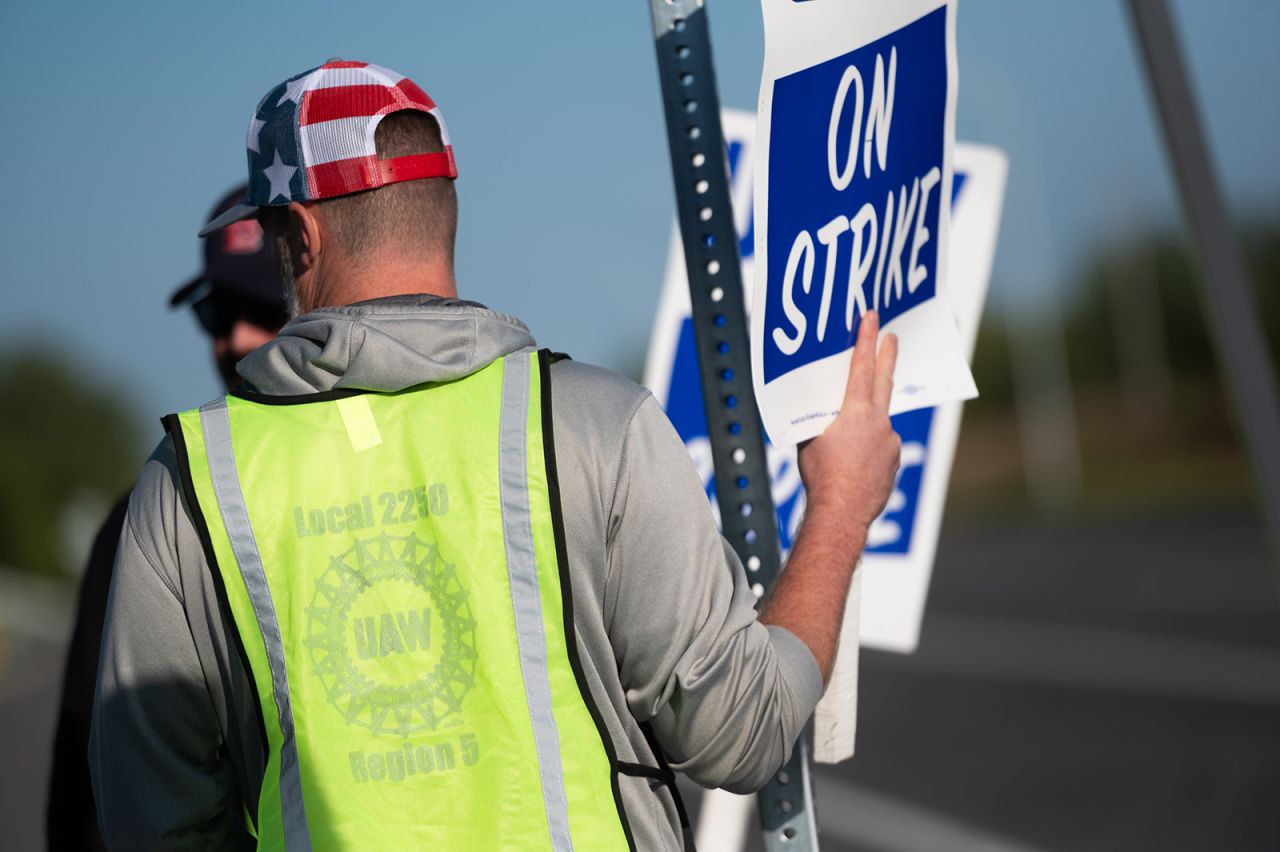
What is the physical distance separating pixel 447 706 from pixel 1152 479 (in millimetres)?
45433

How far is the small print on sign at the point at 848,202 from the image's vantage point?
1.76 metres

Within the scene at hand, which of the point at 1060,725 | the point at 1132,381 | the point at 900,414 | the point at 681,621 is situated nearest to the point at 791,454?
the point at 900,414

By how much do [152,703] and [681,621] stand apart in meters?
0.59

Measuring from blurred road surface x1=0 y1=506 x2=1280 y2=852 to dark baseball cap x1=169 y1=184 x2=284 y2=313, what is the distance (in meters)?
6.34

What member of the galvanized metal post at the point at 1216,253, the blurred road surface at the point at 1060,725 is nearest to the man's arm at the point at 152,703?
the galvanized metal post at the point at 1216,253

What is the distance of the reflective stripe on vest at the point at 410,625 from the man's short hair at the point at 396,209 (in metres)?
0.21

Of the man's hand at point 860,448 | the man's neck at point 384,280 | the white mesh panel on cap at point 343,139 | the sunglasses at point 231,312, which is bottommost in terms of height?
the man's hand at point 860,448

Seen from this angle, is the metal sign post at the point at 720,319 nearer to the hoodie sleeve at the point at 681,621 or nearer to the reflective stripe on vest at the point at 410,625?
the hoodie sleeve at the point at 681,621

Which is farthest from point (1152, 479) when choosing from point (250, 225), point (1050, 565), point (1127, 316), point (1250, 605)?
point (250, 225)

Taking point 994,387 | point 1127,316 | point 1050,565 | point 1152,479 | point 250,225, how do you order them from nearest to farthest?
point 250,225 → point 1050,565 → point 1152,479 → point 1127,316 → point 994,387

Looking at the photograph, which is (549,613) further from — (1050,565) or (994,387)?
(994,387)

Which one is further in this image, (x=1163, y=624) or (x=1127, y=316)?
(x=1127, y=316)

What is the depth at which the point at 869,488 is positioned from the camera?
5.97ft

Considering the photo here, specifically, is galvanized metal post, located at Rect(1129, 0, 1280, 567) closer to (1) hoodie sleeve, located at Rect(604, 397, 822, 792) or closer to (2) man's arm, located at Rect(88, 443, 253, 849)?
(1) hoodie sleeve, located at Rect(604, 397, 822, 792)
